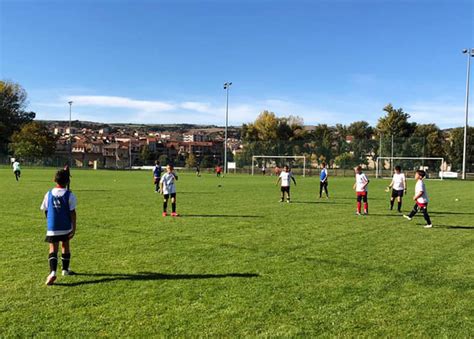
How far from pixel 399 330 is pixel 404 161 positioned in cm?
5469

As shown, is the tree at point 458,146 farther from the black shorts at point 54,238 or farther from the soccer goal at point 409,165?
the black shorts at point 54,238

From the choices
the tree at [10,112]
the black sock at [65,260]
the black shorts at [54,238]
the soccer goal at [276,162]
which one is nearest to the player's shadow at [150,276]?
the black sock at [65,260]

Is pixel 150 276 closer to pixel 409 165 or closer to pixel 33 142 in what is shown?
pixel 409 165

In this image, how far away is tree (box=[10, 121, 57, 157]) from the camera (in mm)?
79500

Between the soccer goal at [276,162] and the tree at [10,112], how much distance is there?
52996mm

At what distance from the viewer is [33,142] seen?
83.6 meters

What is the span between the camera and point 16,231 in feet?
33.5

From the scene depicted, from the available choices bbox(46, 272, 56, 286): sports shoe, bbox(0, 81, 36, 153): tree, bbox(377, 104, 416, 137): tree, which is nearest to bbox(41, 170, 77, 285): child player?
bbox(46, 272, 56, 286): sports shoe

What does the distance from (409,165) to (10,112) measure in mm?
77649

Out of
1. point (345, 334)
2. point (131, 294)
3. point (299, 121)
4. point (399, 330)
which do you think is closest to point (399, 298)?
point (399, 330)

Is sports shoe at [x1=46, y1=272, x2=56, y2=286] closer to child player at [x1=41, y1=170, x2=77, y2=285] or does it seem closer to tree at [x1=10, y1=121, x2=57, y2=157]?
child player at [x1=41, y1=170, x2=77, y2=285]

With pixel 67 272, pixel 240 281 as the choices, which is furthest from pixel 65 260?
pixel 240 281

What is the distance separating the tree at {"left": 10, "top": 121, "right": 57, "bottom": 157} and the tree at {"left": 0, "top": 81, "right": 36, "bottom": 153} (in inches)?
154

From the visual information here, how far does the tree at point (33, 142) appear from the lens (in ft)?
261
